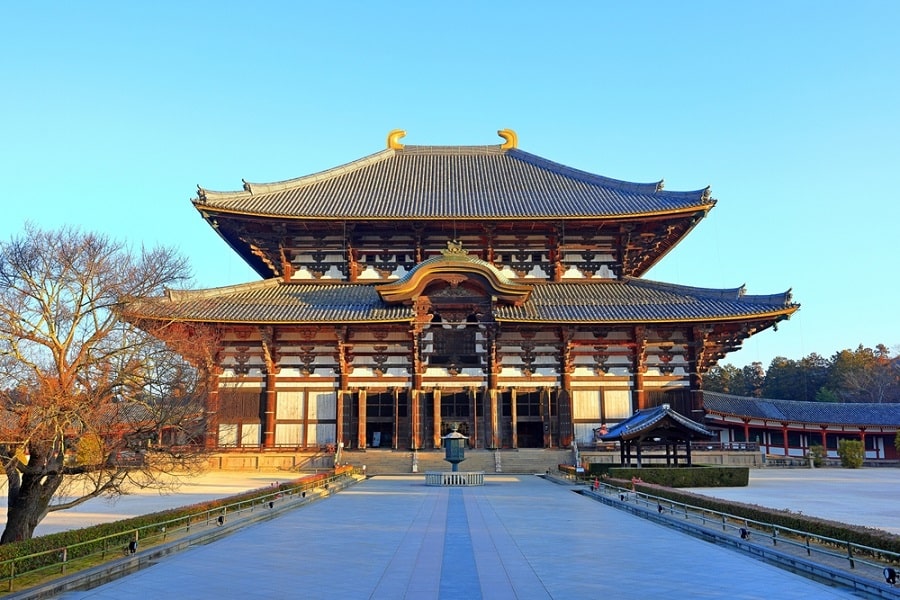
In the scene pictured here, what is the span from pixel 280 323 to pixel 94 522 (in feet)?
57.2

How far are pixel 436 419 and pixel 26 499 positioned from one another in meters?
25.0

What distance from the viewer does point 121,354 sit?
14.0 metres

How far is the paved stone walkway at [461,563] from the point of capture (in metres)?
9.95

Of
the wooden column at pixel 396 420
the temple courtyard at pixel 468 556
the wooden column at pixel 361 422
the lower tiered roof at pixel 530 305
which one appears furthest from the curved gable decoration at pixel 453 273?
the temple courtyard at pixel 468 556

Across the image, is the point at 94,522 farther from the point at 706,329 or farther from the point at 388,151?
the point at 388,151

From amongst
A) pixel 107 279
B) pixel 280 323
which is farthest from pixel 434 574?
pixel 280 323

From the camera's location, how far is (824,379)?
86.4m

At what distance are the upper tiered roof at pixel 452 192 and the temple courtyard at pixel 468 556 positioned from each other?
20.0 meters

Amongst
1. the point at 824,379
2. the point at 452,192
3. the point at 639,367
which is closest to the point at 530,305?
the point at 639,367

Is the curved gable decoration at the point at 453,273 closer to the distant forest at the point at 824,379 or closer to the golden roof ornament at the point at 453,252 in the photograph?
the golden roof ornament at the point at 453,252

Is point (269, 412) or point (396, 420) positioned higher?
point (269, 412)

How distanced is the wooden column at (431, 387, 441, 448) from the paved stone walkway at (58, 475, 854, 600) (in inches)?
695

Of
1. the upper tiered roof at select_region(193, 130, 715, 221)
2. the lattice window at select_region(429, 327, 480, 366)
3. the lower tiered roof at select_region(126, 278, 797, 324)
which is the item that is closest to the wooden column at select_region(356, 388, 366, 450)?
the lattice window at select_region(429, 327, 480, 366)

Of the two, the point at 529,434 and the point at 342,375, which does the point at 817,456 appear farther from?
the point at 342,375
